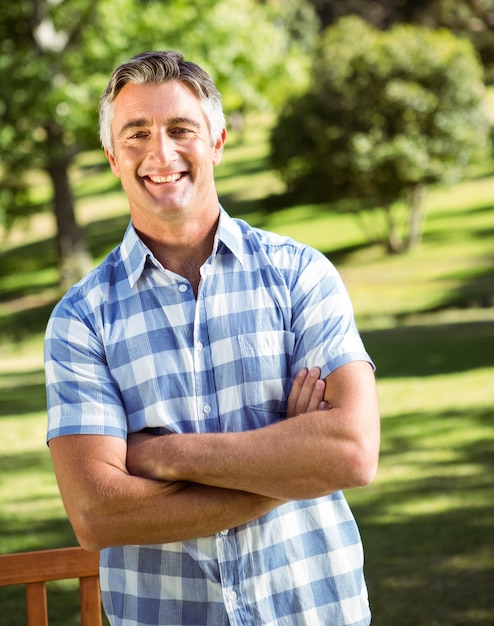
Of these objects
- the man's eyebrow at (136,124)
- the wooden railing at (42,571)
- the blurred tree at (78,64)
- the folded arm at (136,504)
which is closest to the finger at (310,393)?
the folded arm at (136,504)

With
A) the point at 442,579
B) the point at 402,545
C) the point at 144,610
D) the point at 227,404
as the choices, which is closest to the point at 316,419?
the point at 227,404

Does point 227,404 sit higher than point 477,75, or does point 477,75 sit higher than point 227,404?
point 477,75

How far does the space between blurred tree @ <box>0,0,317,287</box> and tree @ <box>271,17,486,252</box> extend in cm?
128

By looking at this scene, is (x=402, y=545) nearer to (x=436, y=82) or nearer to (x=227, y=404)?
(x=227, y=404)

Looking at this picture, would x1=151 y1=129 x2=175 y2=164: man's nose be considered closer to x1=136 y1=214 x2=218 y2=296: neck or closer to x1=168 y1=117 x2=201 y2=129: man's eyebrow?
x1=168 y1=117 x2=201 y2=129: man's eyebrow

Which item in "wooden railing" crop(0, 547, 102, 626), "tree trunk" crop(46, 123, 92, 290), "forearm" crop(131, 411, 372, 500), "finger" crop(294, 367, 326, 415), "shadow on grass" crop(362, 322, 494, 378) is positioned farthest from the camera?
"tree trunk" crop(46, 123, 92, 290)

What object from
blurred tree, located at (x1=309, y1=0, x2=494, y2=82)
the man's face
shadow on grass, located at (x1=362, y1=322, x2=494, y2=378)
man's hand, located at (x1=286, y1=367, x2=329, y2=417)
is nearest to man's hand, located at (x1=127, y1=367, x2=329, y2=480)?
man's hand, located at (x1=286, y1=367, x2=329, y2=417)

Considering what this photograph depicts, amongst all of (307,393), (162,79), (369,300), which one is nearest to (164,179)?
(162,79)

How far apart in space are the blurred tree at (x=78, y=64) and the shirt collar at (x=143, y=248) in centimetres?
1949

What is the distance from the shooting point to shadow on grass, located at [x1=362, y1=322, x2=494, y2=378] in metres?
12.4

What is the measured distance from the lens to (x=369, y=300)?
853 inches

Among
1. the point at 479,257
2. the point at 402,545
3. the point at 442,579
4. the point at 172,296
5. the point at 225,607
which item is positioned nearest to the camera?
the point at 225,607

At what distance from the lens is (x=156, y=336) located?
2.47 m

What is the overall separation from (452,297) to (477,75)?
856cm
